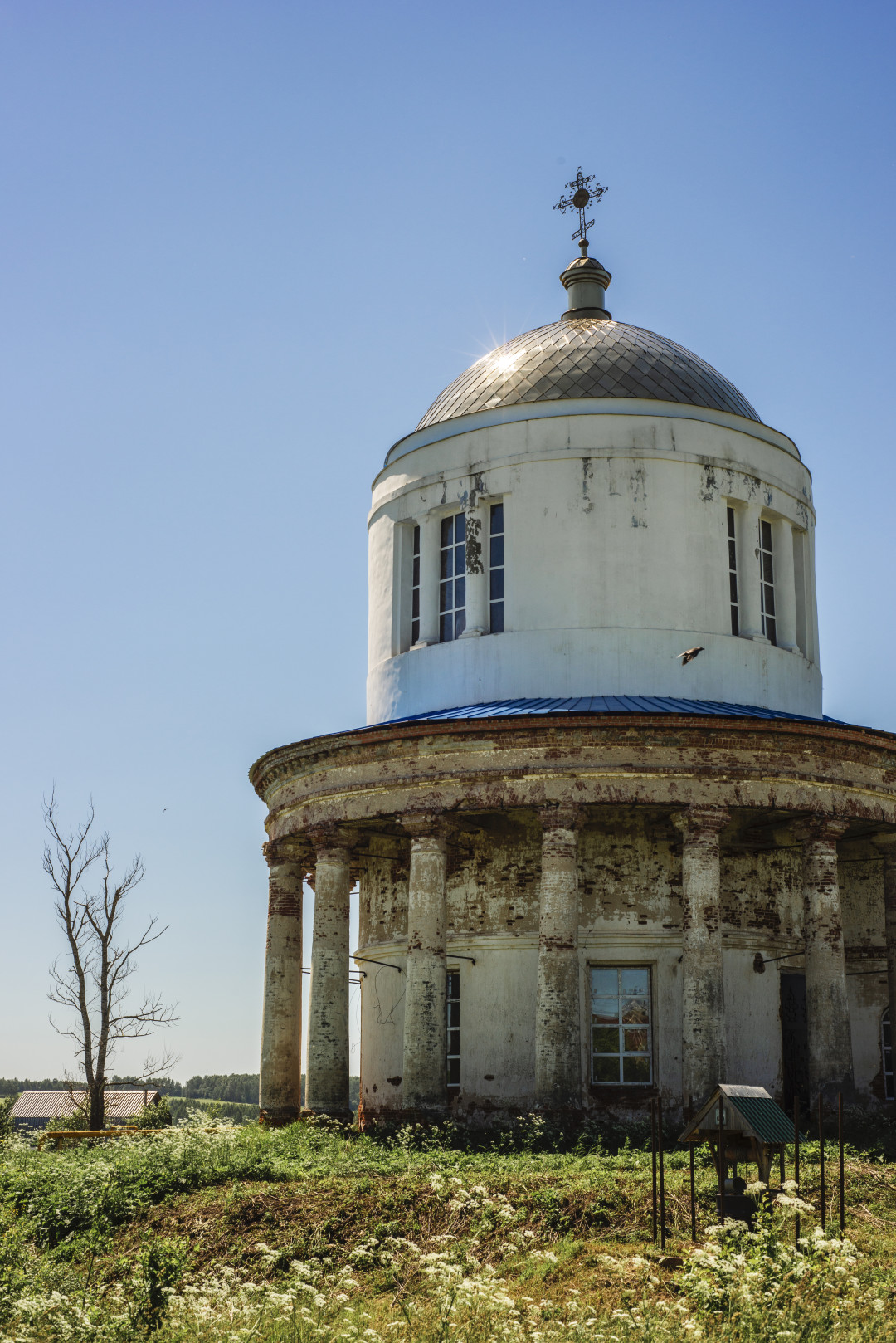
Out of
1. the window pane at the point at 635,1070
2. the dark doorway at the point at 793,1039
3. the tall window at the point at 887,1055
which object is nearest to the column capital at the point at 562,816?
the window pane at the point at 635,1070

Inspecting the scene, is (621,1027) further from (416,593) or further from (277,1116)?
(416,593)

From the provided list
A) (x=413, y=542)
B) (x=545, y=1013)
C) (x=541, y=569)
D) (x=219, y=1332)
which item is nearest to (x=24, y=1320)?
(x=219, y=1332)

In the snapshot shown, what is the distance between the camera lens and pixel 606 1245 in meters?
12.9

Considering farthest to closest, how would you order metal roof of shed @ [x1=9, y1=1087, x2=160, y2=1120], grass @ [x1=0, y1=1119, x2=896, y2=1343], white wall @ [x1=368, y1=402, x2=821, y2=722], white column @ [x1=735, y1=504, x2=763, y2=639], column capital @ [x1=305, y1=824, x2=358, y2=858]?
metal roof of shed @ [x1=9, y1=1087, x2=160, y2=1120], white column @ [x1=735, y1=504, x2=763, y2=639], white wall @ [x1=368, y1=402, x2=821, y2=722], column capital @ [x1=305, y1=824, x2=358, y2=858], grass @ [x1=0, y1=1119, x2=896, y2=1343]

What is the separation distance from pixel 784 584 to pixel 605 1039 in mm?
8742

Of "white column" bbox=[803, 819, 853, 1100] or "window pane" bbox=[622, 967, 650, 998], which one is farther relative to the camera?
"window pane" bbox=[622, 967, 650, 998]

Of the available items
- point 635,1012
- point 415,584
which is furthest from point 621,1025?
point 415,584

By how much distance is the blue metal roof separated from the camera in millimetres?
19906

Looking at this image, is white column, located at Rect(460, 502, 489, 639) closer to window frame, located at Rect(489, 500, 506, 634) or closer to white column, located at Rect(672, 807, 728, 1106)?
window frame, located at Rect(489, 500, 506, 634)

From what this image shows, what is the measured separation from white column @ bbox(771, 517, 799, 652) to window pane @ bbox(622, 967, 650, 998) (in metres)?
6.53

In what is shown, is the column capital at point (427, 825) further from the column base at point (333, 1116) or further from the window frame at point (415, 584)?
the window frame at point (415, 584)

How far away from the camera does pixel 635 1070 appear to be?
791 inches

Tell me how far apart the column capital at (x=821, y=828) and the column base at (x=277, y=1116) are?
368 inches

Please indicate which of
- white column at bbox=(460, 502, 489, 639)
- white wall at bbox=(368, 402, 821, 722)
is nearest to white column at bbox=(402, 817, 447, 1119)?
white wall at bbox=(368, 402, 821, 722)
